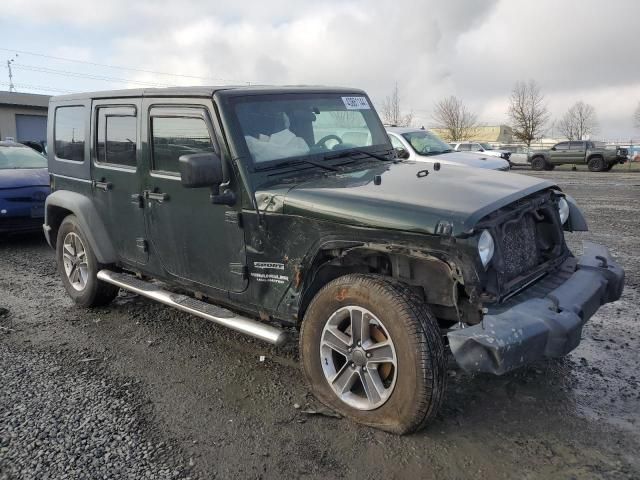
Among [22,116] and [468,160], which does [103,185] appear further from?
[22,116]

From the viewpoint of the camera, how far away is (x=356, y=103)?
186 inches

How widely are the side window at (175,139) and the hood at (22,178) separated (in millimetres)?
5059

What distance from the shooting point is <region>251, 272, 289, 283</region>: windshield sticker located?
3.53m

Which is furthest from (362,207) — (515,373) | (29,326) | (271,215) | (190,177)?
(29,326)

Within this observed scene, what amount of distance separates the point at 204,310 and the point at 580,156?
1109 inches

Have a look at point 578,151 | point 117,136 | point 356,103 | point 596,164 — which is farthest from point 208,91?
point 578,151

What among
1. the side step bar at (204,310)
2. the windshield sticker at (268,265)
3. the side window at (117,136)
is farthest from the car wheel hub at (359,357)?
the side window at (117,136)

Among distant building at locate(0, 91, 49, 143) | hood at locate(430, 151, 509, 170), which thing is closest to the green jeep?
hood at locate(430, 151, 509, 170)

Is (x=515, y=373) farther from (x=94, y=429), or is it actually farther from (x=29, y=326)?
(x=29, y=326)

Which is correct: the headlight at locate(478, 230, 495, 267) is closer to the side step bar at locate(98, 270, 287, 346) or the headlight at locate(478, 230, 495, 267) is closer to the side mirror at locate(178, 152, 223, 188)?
the side step bar at locate(98, 270, 287, 346)

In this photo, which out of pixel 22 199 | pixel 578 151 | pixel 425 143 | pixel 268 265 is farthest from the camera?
pixel 578 151

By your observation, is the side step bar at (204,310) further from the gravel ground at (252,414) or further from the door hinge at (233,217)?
the door hinge at (233,217)

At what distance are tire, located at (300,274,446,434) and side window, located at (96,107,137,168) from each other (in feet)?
7.25

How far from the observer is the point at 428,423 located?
3111mm
